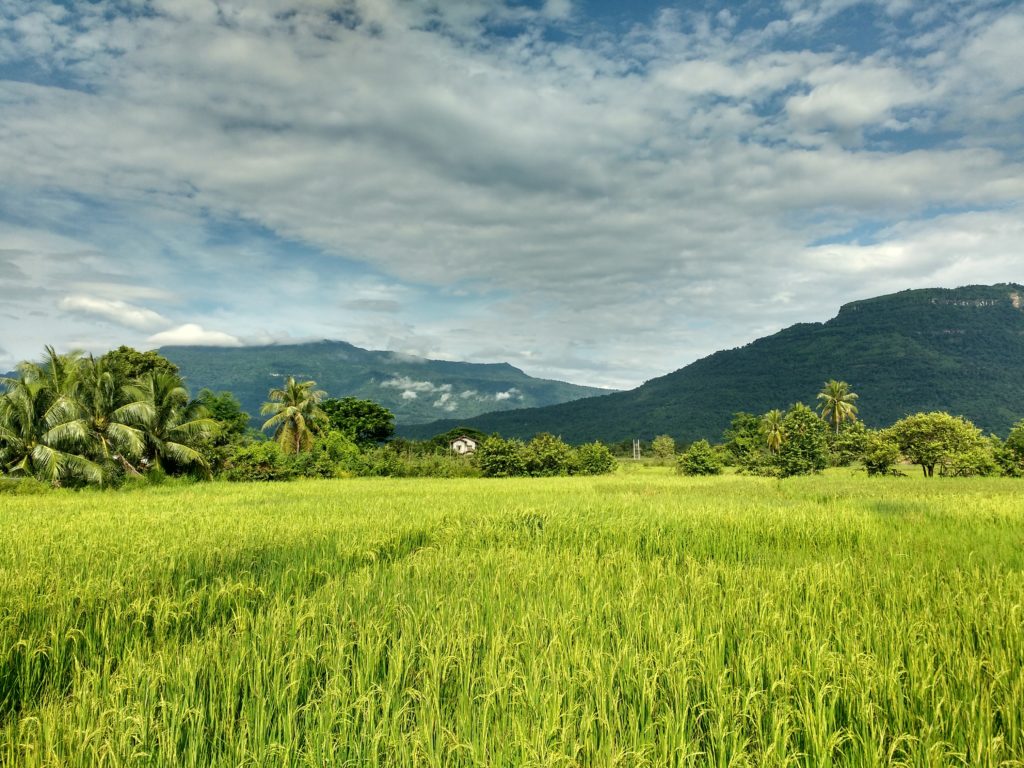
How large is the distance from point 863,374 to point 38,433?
16315 cm

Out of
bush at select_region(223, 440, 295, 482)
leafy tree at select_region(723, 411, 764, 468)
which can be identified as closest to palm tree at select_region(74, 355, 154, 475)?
bush at select_region(223, 440, 295, 482)

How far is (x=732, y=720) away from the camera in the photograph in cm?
295

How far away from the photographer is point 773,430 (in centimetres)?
5634

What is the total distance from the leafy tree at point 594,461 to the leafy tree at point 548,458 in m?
0.66

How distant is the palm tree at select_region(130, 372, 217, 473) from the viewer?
2458 cm

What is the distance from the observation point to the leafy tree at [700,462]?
38.1 m

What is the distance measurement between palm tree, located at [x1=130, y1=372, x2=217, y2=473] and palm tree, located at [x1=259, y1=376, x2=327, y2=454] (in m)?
12.4

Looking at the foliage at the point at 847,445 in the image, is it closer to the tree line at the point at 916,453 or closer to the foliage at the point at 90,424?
the tree line at the point at 916,453

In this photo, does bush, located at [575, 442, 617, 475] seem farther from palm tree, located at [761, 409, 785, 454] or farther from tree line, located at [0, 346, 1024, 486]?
palm tree, located at [761, 409, 785, 454]

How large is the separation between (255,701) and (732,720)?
2872 millimetres

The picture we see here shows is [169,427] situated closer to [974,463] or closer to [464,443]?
[974,463]

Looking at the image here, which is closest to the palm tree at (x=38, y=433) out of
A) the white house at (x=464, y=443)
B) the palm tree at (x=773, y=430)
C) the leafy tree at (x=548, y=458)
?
the leafy tree at (x=548, y=458)

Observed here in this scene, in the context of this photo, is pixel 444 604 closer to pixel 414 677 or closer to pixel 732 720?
pixel 414 677

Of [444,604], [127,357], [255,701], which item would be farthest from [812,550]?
[127,357]
